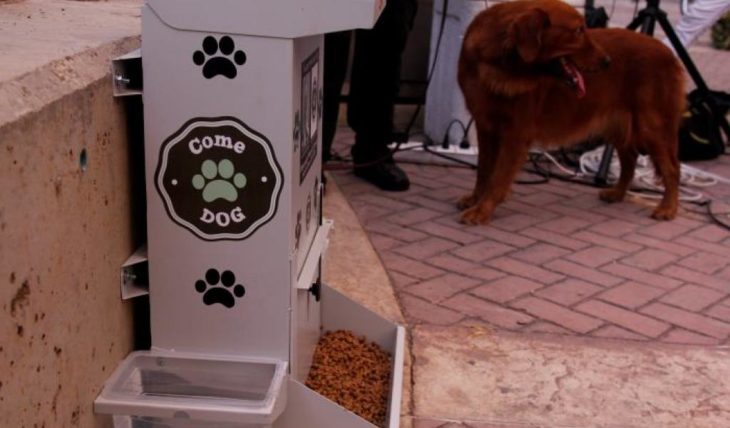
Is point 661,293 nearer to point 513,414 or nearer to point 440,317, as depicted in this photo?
point 440,317

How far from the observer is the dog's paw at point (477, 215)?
3.99 meters

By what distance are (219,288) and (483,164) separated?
2520 millimetres

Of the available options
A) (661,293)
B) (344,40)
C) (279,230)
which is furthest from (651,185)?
(279,230)

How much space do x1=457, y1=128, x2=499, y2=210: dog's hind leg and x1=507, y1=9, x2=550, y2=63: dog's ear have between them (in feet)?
1.71

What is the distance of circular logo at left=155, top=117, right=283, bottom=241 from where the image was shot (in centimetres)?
173

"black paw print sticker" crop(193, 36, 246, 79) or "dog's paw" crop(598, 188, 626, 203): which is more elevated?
"black paw print sticker" crop(193, 36, 246, 79)

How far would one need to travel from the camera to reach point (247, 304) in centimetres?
183

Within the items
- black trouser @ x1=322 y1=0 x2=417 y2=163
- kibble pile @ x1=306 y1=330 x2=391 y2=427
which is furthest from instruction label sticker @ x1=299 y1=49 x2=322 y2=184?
black trouser @ x1=322 y1=0 x2=417 y2=163

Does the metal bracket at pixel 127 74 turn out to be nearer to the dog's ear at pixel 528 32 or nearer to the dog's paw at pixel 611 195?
the dog's ear at pixel 528 32

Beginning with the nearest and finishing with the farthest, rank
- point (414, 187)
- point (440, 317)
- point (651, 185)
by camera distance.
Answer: point (440, 317)
point (414, 187)
point (651, 185)

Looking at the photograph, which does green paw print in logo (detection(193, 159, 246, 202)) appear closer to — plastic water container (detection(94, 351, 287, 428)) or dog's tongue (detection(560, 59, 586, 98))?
plastic water container (detection(94, 351, 287, 428))

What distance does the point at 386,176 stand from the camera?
14.5ft

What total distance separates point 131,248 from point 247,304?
29 centimetres

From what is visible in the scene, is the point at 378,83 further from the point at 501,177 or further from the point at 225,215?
the point at 225,215
